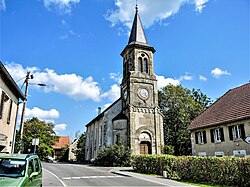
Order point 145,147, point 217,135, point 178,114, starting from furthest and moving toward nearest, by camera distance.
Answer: point 178,114 < point 145,147 < point 217,135

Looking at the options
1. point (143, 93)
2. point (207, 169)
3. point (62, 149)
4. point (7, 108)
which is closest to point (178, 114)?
point (143, 93)

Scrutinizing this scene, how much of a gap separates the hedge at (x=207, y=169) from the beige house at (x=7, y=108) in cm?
1145

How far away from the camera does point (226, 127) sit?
68.0ft

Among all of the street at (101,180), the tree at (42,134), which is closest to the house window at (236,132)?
the street at (101,180)

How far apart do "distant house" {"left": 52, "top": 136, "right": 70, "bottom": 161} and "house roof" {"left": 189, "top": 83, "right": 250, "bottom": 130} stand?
45.5 meters

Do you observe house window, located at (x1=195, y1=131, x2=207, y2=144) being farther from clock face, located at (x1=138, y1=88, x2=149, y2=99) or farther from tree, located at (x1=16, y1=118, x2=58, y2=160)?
tree, located at (x1=16, y1=118, x2=58, y2=160)

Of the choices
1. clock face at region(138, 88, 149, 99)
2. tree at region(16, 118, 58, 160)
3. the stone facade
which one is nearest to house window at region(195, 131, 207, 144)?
the stone facade

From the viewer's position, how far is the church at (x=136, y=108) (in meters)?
32.1

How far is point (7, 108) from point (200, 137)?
18706 millimetres

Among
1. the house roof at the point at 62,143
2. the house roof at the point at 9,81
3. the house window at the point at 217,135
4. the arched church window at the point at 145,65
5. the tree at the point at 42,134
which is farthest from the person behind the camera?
the house roof at the point at 62,143

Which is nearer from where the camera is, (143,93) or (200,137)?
(200,137)

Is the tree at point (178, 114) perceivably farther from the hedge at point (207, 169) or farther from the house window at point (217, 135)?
the hedge at point (207, 169)

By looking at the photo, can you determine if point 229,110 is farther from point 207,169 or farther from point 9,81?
point 9,81

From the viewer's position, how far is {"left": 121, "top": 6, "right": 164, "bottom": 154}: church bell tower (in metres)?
32.1
